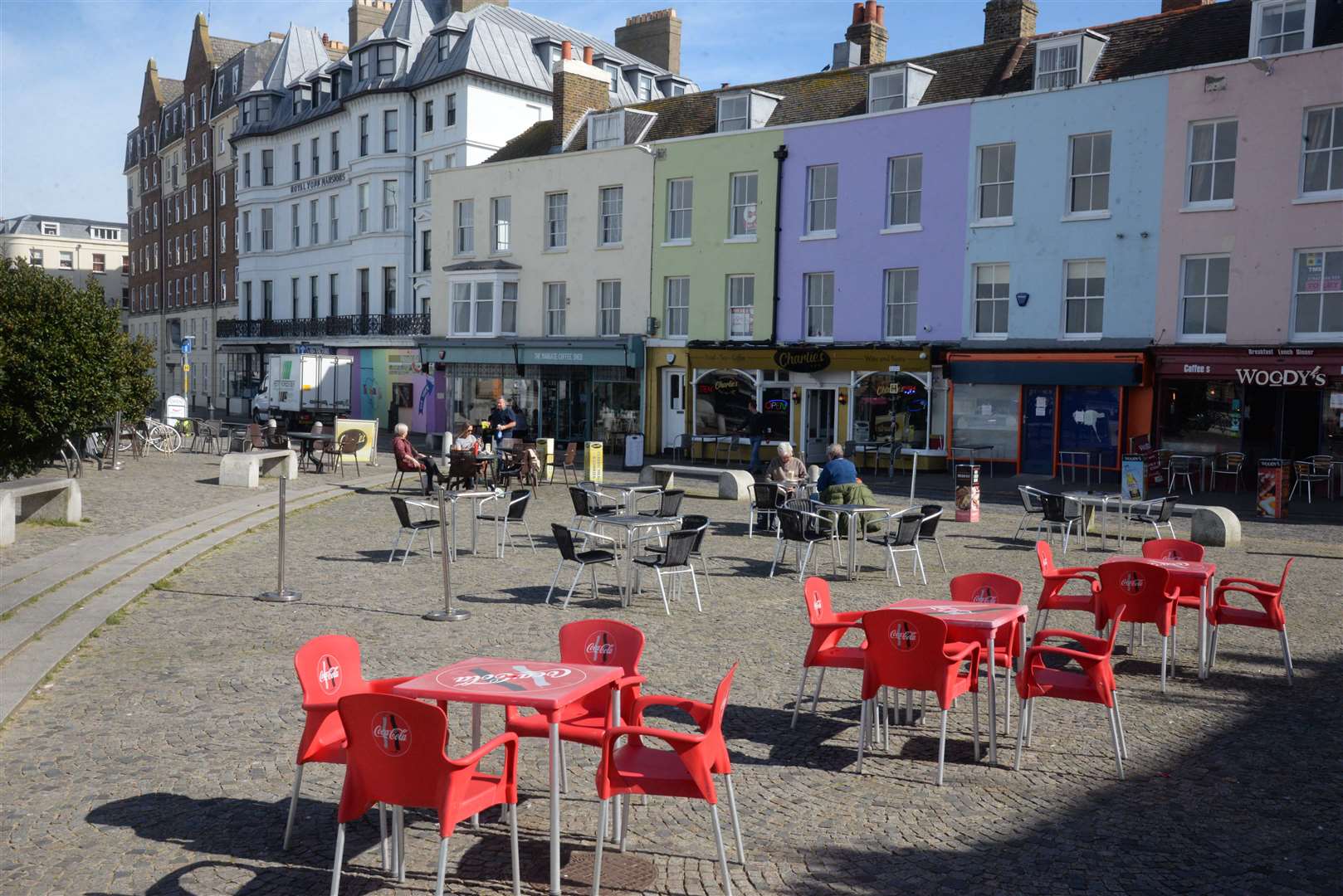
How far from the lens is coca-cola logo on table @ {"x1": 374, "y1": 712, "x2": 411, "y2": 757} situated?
4824mm

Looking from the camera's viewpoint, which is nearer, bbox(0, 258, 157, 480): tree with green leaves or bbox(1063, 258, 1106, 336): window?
bbox(0, 258, 157, 480): tree with green leaves

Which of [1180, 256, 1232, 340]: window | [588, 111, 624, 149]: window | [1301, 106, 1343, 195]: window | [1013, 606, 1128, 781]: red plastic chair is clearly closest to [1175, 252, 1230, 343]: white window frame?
[1180, 256, 1232, 340]: window

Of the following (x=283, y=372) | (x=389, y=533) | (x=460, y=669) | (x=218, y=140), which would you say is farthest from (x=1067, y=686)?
(x=218, y=140)

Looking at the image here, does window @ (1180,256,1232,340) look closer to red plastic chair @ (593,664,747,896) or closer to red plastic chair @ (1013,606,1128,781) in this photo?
red plastic chair @ (1013,606,1128,781)

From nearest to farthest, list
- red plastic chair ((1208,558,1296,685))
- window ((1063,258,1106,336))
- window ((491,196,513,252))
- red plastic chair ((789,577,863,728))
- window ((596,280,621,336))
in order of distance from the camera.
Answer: red plastic chair ((789,577,863,728)) → red plastic chair ((1208,558,1296,685)) → window ((1063,258,1106,336)) → window ((596,280,621,336)) → window ((491,196,513,252))

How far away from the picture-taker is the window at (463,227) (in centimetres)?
3956

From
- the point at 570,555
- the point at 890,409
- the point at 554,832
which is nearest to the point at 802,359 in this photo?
the point at 890,409

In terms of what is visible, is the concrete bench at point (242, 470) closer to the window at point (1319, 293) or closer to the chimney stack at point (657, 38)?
the window at point (1319, 293)

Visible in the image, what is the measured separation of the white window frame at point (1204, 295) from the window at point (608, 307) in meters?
16.1

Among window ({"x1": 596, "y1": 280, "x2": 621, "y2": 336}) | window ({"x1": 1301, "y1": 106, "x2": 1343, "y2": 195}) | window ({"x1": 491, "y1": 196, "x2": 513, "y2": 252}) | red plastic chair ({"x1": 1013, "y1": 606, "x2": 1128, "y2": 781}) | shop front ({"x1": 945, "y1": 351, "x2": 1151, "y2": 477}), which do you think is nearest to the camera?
red plastic chair ({"x1": 1013, "y1": 606, "x2": 1128, "y2": 781})

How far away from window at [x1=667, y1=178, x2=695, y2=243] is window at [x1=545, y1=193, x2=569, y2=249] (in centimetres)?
407

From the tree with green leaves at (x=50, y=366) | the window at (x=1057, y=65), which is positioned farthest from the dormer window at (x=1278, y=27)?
the tree with green leaves at (x=50, y=366)

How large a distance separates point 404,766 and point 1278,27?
26.8m

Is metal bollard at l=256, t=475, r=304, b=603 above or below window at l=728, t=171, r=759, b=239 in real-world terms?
below
